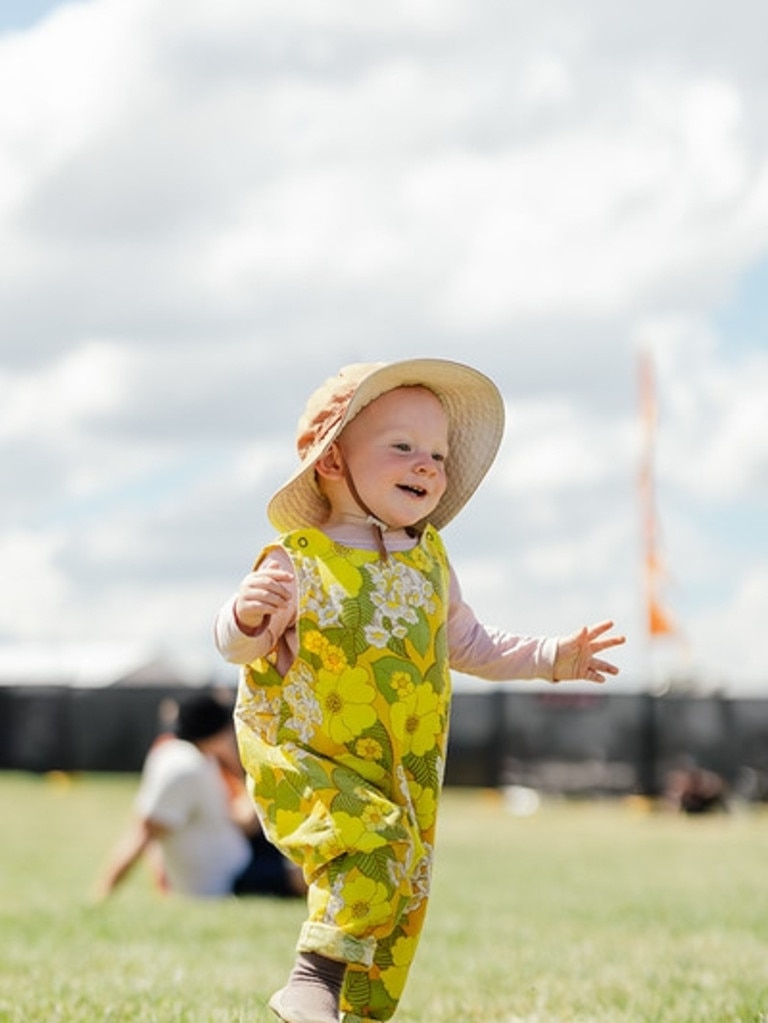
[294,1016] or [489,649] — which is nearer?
[294,1016]

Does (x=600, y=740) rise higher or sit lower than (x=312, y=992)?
higher

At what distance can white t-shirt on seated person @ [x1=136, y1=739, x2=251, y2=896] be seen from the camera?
10.2 meters

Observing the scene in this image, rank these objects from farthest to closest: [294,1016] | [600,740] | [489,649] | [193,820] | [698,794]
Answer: [600,740], [698,794], [193,820], [489,649], [294,1016]

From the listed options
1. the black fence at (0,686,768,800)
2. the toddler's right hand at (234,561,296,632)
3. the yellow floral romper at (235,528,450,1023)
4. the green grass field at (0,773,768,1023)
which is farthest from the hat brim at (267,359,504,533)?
the black fence at (0,686,768,800)

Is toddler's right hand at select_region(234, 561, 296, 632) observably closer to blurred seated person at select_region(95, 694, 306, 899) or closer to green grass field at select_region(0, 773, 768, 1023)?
green grass field at select_region(0, 773, 768, 1023)

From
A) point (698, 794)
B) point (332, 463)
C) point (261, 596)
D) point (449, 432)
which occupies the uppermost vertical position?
point (449, 432)

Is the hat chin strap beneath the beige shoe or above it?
above

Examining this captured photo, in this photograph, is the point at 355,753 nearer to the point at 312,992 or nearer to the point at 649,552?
the point at 312,992

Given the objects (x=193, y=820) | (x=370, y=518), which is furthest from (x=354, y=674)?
A: (x=193, y=820)

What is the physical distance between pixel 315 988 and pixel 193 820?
668cm

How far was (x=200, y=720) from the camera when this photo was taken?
10.6m

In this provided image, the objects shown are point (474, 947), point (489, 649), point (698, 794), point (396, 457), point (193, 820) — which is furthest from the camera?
point (698, 794)

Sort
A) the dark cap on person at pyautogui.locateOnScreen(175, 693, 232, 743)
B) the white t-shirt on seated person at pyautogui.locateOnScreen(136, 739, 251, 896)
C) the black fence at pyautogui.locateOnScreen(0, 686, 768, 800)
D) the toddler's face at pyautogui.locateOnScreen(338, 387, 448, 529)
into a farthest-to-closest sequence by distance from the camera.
A: the black fence at pyautogui.locateOnScreen(0, 686, 768, 800) → the dark cap on person at pyautogui.locateOnScreen(175, 693, 232, 743) → the white t-shirt on seated person at pyautogui.locateOnScreen(136, 739, 251, 896) → the toddler's face at pyautogui.locateOnScreen(338, 387, 448, 529)

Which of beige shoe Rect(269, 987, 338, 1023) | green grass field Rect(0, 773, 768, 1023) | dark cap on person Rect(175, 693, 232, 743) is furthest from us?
dark cap on person Rect(175, 693, 232, 743)
